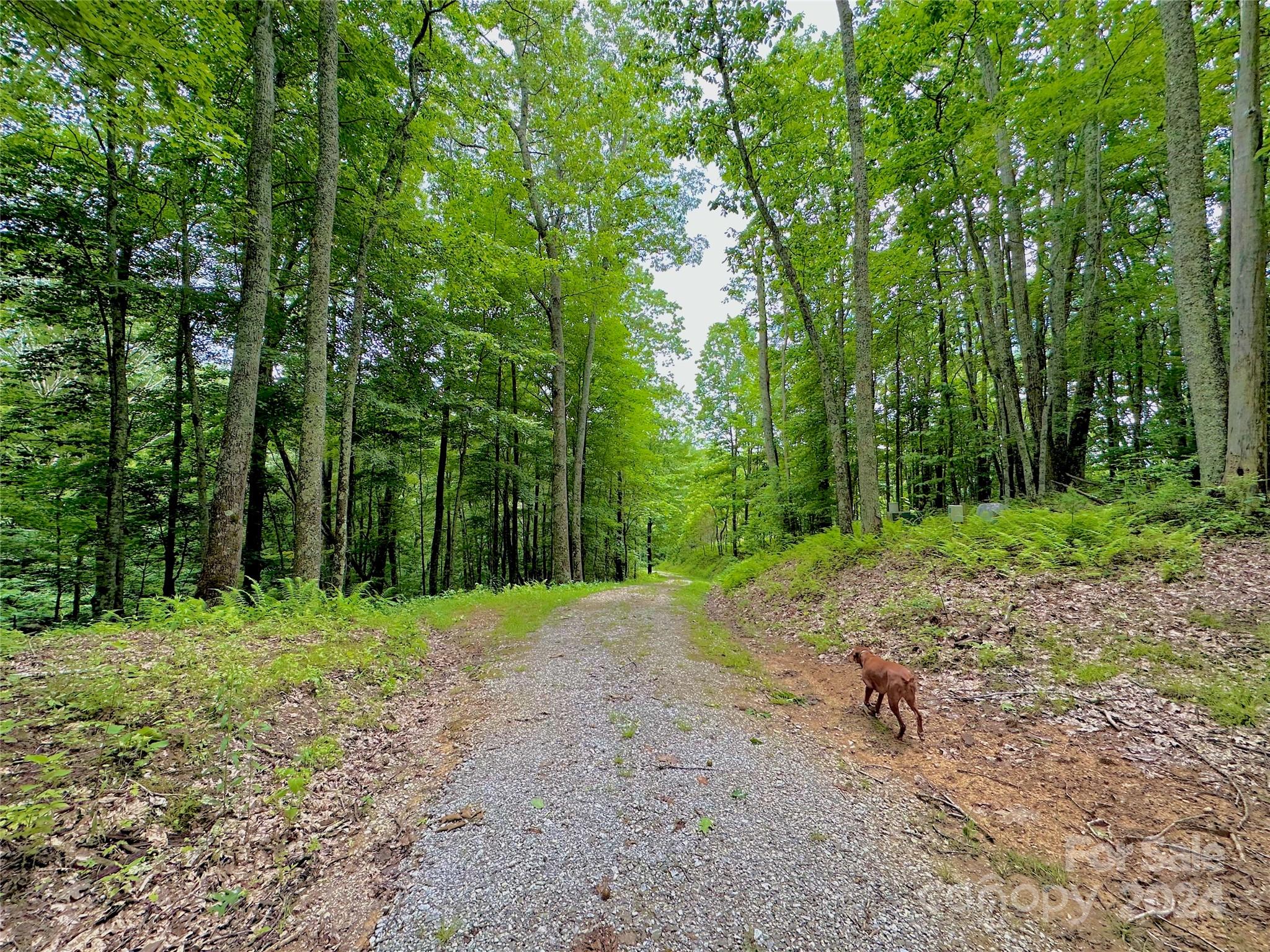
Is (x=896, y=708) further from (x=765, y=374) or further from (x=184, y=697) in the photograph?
(x=765, y=374)

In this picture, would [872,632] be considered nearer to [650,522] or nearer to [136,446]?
[136,446]

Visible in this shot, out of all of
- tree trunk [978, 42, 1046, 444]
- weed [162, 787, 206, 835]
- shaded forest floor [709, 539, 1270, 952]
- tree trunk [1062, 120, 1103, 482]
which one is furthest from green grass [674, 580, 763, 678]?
tree trunk [1062, 120, 1103, 482]

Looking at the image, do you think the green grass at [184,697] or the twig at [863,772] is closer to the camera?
Result: the green grass at [184,697]

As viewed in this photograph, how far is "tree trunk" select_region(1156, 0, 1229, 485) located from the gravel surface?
7.02 meters

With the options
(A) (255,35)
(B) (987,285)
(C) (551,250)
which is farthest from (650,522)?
(A) (255,35)

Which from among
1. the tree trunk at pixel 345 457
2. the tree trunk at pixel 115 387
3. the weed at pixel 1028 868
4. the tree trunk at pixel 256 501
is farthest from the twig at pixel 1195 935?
the tree trunk at pixel 256 501

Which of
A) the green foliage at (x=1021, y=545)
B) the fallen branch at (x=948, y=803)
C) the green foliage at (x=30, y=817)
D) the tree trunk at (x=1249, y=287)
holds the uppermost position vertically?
the tree trunk at (x=1249, y=287)

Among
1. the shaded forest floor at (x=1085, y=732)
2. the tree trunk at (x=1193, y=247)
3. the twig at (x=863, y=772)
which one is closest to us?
the shaded forest floor at (x=1085, y=732)

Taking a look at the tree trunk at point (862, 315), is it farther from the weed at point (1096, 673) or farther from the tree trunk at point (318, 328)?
the tree trunk at point (318, 328)

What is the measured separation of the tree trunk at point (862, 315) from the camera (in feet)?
28.2

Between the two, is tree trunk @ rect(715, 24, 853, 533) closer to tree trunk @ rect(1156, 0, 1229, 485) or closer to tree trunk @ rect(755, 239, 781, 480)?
tree trunk @ rect(755, 239, 781, 480)

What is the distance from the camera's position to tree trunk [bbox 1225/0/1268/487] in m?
5.35

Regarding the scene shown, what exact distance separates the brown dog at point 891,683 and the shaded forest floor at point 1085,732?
194mm

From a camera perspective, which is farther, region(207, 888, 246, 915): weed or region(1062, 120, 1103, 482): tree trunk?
region(1062, 120, 1103, 482): tree trunk
